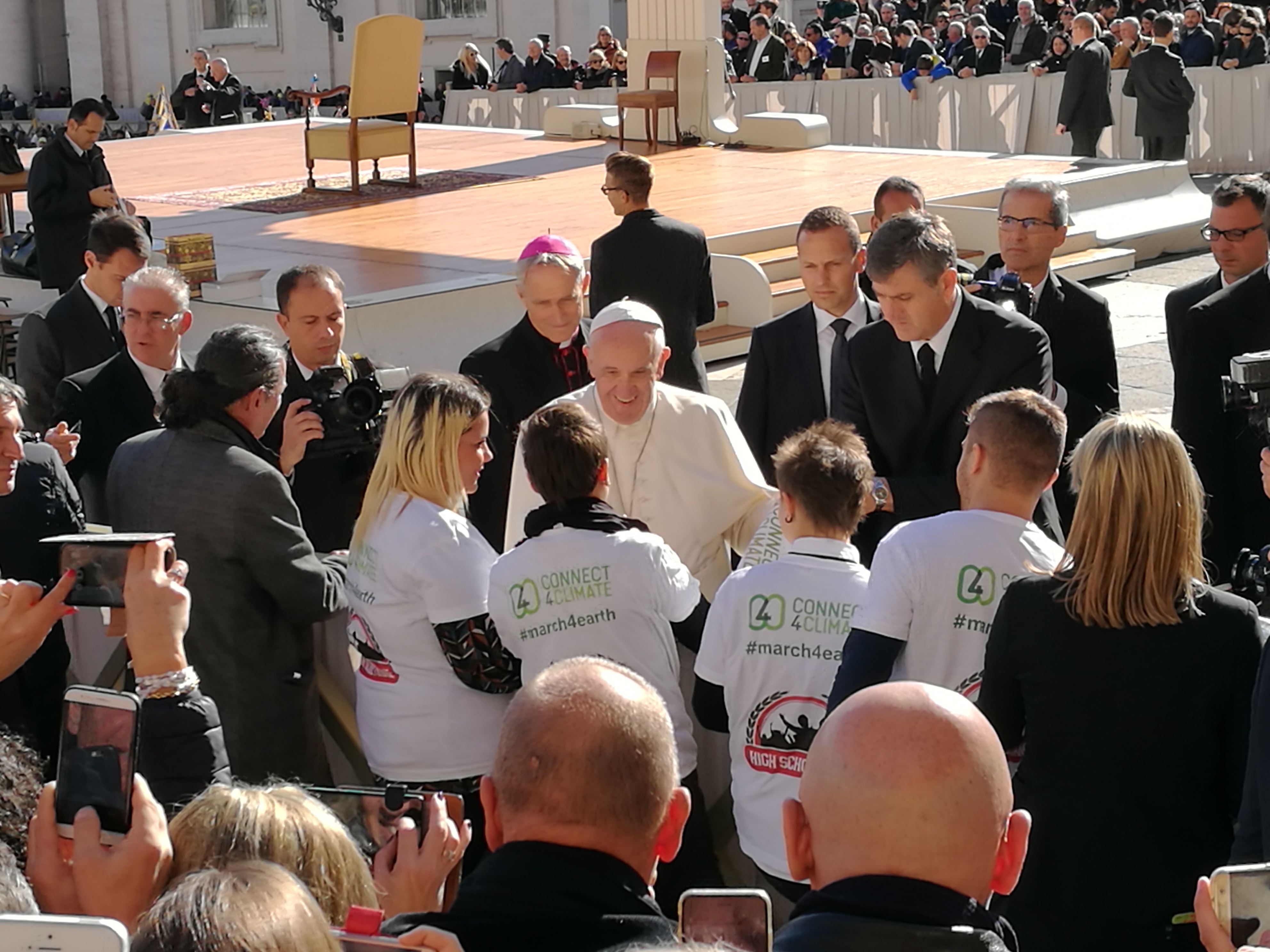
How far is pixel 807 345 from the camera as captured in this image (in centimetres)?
448

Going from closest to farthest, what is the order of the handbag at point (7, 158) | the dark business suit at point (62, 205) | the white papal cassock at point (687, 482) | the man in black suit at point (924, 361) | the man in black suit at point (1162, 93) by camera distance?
the man in black suit at point (924, 361)
the white papal cassock at point (687, 482)
the dark business suit at point (62, 205)
the handbag at point (7, 158)
the man in black suit at point (1162, 93)

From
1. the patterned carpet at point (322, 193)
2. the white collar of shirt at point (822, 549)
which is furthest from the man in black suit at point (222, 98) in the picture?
the white collar of shirt at point (822, 549)

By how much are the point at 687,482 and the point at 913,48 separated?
52.6ft

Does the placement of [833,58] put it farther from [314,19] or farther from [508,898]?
[508,898]

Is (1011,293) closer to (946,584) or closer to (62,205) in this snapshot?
(946,584)

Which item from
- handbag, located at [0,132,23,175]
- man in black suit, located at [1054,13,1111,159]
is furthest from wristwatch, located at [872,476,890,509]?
man in black suit, located at [1054,13,1111,159]

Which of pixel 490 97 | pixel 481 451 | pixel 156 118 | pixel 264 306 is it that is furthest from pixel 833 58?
pixel 481 451

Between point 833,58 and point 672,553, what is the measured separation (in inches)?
722

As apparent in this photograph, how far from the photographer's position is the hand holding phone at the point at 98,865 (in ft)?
6.02

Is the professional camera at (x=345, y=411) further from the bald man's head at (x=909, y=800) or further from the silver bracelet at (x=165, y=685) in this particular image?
the bald man's head at (x=909, y=800)

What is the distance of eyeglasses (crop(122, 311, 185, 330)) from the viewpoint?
4449 millimetres

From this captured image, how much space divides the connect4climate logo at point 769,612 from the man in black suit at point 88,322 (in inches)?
116

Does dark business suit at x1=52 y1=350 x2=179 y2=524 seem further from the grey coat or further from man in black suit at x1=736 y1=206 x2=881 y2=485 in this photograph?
man in black suit at x1=736 y1=206 x2=881 y2=485

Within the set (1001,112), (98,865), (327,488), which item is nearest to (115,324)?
(327,488)
